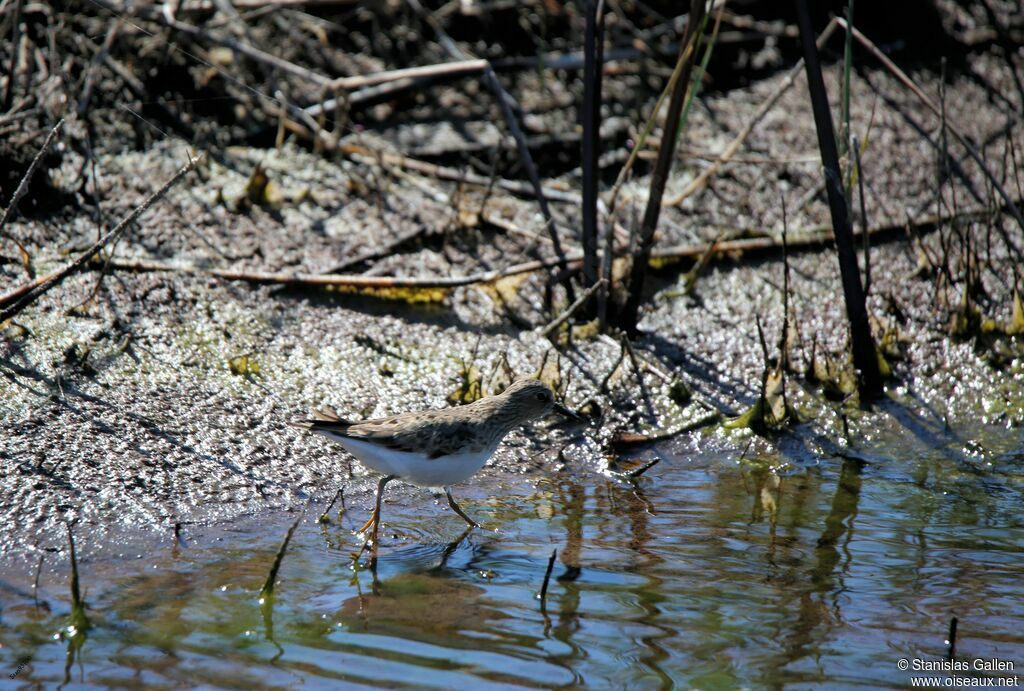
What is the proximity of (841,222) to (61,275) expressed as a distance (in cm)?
392

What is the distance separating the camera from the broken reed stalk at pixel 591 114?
19.6 ft

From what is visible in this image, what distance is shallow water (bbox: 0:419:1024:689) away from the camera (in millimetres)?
3668

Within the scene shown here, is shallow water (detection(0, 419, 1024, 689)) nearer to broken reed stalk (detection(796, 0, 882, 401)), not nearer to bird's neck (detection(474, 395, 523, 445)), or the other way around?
bird's neck (detection(474, 395, 523, 445))

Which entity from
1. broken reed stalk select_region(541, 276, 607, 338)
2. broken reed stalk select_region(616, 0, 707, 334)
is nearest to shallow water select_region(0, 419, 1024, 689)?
broken reed stalk select_region(541, 276, 607, 338)

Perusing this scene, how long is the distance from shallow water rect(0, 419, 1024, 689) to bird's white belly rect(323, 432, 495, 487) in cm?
28

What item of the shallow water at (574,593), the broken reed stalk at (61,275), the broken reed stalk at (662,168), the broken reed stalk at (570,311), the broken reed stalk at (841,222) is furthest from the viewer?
the broken reed stalk at (570,311)

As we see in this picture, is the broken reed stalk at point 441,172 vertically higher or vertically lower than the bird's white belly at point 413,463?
higher

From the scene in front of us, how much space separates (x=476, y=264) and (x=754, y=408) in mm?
2146

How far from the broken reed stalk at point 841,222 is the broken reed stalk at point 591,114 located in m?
1.10

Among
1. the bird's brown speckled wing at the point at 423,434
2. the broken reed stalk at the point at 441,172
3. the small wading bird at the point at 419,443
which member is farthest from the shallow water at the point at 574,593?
the broken reed stalk at the point at 441,172

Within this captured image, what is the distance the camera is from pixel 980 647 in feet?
12.7

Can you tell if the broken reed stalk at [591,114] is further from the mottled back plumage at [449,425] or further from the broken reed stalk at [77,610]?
the broken reed stalk at [77,610]

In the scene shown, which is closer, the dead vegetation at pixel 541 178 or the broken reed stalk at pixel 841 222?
the broken reed stalk at pixel 841 222

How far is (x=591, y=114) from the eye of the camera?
6062 millimetres
